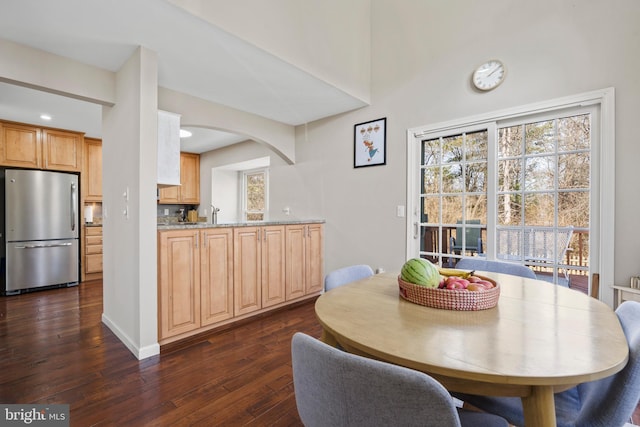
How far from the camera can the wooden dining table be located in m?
0.74

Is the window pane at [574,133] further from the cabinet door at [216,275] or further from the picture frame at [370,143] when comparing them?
the cabinet door at [216,275]

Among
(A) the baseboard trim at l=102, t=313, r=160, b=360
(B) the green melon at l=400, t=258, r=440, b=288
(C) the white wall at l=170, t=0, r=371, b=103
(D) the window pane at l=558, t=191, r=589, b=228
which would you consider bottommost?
(A) the baseboard trim at l=102, t=313, r=160, b=360

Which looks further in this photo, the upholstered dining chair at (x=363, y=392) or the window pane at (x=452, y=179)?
the window pane at (x=452, y=179)

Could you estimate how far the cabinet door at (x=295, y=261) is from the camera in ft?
11.2

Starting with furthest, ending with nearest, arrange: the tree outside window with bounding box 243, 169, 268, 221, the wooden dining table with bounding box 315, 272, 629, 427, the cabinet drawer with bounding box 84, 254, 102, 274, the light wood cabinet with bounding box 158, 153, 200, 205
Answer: the light wood cabinet with bounding box 158, 153, 200, 205 < the tree outside window with bounding box 243, 169, 268, 221 < the cabinet drawer with bounding box 84, 254, 102, 274 < the wooden dining table with bounding box 315, 272, 629, 427

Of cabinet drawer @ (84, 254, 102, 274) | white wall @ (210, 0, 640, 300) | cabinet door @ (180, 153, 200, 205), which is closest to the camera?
white wall @ (210, 0, 640, 300)

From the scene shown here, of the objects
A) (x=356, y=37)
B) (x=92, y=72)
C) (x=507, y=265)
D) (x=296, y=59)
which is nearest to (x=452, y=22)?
(x=356, y=37)

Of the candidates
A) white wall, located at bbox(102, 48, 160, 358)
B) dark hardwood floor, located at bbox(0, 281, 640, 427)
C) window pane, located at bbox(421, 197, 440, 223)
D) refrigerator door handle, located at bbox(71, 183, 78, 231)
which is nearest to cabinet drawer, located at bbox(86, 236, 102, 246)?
refrigerator door handle, located at bbox(71, 183, 78, 231)

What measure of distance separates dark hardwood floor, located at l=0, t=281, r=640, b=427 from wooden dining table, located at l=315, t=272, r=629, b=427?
91 centimetres

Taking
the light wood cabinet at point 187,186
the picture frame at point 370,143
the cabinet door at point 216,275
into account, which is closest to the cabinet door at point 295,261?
the cabinet door at point 216,275

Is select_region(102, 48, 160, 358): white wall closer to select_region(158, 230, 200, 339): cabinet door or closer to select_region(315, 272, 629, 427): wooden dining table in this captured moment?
select_region(158, 230, 200, 339): cabinet door

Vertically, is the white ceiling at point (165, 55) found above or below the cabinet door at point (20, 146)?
above

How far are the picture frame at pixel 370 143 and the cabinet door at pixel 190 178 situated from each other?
397 cm

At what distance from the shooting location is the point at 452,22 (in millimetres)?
2736
